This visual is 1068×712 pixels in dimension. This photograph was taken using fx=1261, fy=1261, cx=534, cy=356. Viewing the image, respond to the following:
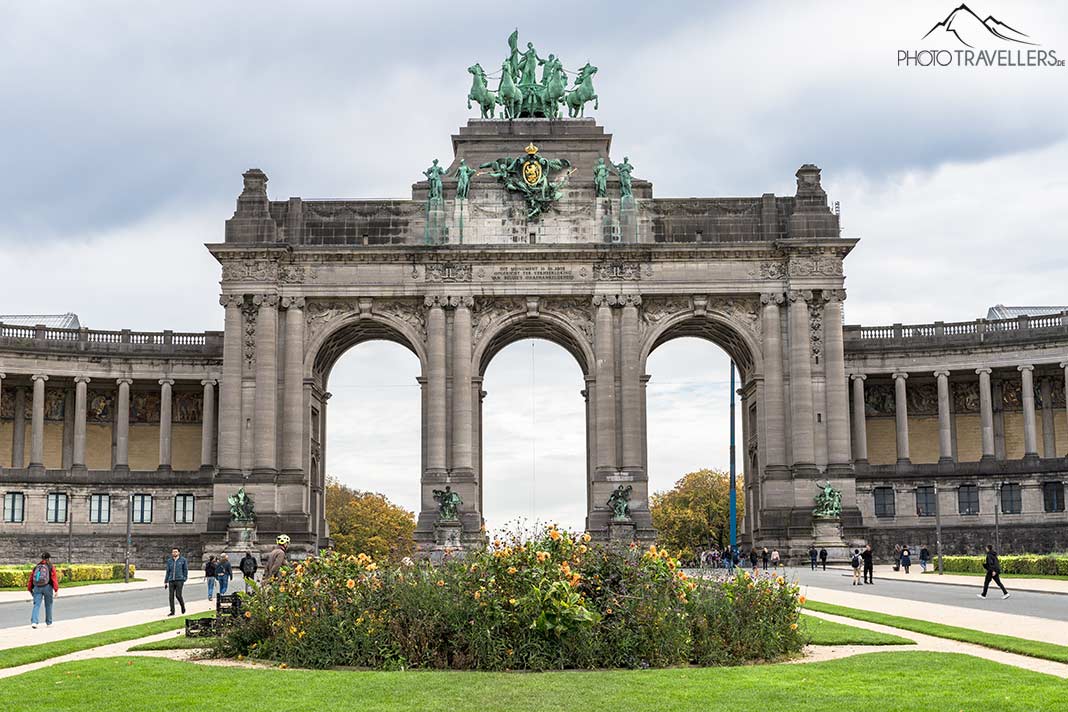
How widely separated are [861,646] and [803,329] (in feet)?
170

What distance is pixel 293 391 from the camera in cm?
7581

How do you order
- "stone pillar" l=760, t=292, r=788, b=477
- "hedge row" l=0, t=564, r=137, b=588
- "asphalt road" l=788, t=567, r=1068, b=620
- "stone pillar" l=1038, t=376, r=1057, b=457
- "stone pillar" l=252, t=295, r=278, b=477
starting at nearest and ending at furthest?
"asphalt road" l=788, t=567, r=1068, b=620, "hedge row" l=0, t=564, r=137, b=588, "stone pillar" l=252, t=295, r=278, b=477, "stone pillar" l=760, t=292, r=788, b=477, "stone pillar" l=1038, t=376, r=1057, b=457

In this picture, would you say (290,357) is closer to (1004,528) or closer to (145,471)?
(145,471)

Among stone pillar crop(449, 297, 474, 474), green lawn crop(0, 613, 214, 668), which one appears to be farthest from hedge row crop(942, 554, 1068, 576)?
green lawn crop(0, 613, 214, 668)

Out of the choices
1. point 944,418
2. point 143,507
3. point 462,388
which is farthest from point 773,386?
point 143,507

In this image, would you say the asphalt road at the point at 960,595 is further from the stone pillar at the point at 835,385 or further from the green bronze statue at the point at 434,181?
the green bronze statue at the point at 434,181

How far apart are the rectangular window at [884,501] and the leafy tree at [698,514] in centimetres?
2979

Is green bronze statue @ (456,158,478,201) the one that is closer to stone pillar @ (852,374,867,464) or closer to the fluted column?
the fluted column

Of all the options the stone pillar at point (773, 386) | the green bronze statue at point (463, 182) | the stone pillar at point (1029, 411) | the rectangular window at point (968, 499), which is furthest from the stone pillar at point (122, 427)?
the stone pillar at point (1029, 411)

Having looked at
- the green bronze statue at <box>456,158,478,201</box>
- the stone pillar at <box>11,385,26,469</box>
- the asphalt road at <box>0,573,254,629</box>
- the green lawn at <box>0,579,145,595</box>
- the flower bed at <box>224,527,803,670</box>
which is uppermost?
the green bronze statue at <box>456,158,478,201</box>

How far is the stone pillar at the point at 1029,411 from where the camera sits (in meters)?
80.6

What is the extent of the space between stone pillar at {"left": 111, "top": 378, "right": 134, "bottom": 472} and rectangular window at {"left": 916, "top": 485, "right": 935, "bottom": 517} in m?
52.6

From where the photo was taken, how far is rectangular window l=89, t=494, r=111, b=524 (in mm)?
82750

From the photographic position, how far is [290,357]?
76000mm
